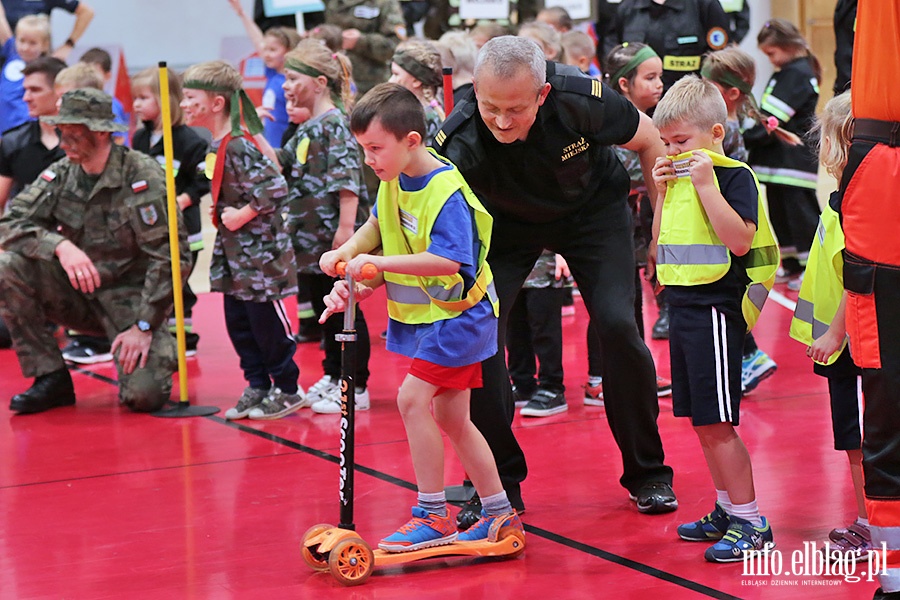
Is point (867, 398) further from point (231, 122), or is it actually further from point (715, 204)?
point (231, 122)

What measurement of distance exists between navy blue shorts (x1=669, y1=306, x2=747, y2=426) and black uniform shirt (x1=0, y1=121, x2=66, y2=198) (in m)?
4.71

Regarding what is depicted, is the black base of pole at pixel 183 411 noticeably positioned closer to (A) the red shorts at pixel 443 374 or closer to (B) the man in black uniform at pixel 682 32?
(A) the red shorts at pixel 443 374

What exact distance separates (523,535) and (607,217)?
117cm

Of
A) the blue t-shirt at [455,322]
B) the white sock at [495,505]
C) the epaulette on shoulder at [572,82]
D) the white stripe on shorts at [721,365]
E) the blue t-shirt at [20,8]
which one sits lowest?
the white sock at [495,505]

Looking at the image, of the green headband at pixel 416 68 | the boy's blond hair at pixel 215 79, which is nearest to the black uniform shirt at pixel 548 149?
the boy's blond hair at pixel 215 79

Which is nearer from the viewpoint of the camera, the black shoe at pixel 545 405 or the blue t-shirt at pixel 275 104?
the black shoe at pixel 545 405

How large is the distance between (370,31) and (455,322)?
7157 mm

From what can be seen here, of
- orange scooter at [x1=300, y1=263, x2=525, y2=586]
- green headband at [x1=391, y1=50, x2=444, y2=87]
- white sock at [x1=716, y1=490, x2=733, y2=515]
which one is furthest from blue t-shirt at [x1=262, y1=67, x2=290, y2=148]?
white sock at [x1=716, y1=490, x2=733, y2=515]

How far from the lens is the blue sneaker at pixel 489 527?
3682mm

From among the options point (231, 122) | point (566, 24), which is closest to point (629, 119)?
point (231, 122)

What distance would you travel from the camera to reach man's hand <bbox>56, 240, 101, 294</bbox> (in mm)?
5758

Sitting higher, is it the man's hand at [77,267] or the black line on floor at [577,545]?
the man's hand at [77,267]

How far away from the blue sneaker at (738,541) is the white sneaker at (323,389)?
2.60m

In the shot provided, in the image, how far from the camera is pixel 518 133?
12.6ft
